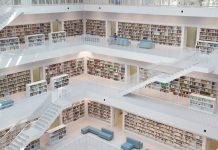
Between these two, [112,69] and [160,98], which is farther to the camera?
[112,69]

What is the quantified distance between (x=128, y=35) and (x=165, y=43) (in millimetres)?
2623

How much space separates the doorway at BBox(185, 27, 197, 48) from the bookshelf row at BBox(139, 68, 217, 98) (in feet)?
6.30

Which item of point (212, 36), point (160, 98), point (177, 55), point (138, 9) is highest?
point (138, 9)

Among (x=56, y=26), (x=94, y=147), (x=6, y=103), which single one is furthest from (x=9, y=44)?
(x=94, y=147)

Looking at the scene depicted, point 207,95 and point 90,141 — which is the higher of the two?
point 207,95

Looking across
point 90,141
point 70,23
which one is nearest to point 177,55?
point 90,141

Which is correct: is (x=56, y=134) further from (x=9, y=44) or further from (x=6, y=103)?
(x=9, y=44)

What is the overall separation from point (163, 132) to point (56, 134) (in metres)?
5.32

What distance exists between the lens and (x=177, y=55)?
573 inches

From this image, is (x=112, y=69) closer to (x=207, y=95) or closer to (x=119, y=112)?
(x=119, y=112)

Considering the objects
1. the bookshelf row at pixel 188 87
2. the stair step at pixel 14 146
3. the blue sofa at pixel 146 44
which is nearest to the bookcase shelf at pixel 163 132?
the bookshelf row at pixel 188 87

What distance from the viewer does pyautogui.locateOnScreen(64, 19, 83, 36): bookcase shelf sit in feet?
63.2

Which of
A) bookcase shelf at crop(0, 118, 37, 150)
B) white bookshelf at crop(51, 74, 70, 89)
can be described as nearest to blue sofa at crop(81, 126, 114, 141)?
white bookshelf at crop(51, 74, 70, 89)

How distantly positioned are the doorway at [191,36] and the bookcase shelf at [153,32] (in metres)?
0.41
